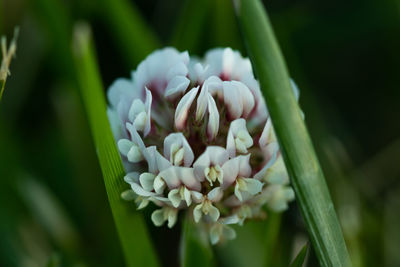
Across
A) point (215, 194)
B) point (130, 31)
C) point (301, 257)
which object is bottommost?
point (301, 257)

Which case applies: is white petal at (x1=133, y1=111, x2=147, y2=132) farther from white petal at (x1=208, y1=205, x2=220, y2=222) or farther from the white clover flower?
white petal at (x1=208, y1=205, x2=220, y2=222)

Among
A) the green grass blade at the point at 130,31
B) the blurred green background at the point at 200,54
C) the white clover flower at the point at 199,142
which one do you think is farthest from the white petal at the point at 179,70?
the green grass blade at the point at 130,31

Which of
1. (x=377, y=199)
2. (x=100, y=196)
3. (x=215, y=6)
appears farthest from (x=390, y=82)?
(x=100, y=196)

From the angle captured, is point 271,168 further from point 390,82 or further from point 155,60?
point 390,82

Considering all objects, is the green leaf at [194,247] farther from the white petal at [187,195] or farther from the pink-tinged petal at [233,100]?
the pink-tinged petal at [233,100]

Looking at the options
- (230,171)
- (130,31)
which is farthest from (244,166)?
(130,31)

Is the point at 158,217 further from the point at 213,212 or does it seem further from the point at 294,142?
the point at 294,142
